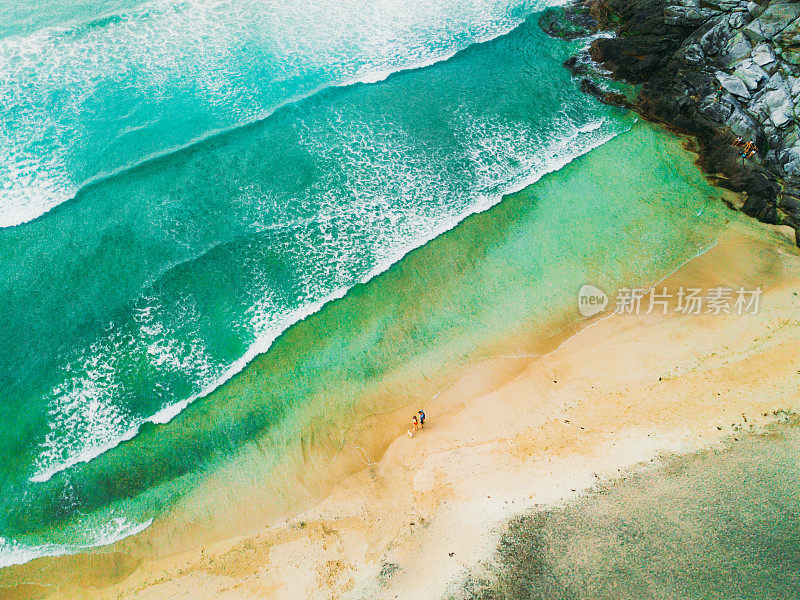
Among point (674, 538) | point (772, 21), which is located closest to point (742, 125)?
point (772, 21)

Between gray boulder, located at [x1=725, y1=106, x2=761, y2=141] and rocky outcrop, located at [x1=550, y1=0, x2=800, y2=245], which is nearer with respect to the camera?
rocky outcrop, located at [x1=550, y1=0, x2=800, y2=245]

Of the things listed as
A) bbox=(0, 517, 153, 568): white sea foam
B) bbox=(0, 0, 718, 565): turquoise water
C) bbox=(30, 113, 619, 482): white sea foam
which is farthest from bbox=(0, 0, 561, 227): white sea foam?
bbox=(0, 517, 153, 568): white sea foam

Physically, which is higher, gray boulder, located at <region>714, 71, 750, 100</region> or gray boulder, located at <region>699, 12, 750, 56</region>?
gray boulder, located at <region>699, 12, 750, 56</region>

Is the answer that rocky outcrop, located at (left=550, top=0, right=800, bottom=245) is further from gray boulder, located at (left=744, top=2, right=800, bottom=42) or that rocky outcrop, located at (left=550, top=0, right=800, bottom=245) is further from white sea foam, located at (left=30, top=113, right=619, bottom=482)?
white sea foam, located at (left=30, top=113, right=619, bottom=482)

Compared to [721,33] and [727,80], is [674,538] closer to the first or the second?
[727,80]

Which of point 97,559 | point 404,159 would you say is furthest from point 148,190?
Result: point 97,559

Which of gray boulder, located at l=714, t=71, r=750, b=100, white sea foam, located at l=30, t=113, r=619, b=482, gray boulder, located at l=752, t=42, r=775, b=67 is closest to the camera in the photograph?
white sea foam, located at l=30, t=113, r=619, b=482

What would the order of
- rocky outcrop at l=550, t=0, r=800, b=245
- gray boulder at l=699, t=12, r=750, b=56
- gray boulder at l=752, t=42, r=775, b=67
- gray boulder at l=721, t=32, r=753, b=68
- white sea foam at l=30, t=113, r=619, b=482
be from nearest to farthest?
white sea foam at l=30, t=113, r=619, b=482 → rocky outcrop at l=550, t=0, r=800, b=245 → gray boulder at l=752, t=42, r=775, b=67 → gray boulder at l=721, t=32, r=753, b=68 → gray boulder at l=699, t=12, r=750, b=56
